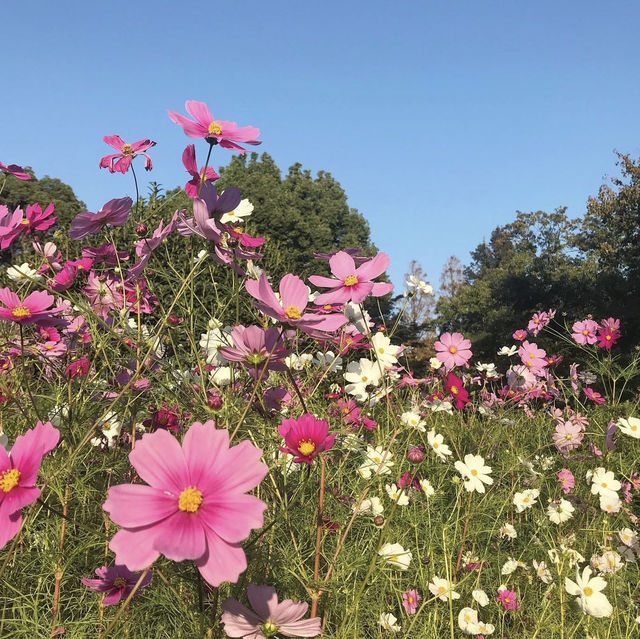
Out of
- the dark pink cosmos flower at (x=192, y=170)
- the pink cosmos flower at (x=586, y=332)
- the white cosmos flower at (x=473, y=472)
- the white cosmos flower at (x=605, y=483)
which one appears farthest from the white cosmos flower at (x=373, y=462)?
the pink cosmos flower at (x=586, y=332)

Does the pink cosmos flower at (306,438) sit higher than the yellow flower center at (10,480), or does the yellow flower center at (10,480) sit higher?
the pink cosmos flower at (306,438)

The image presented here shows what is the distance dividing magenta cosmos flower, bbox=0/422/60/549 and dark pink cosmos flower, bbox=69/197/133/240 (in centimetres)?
47

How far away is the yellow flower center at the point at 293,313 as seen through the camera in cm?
90

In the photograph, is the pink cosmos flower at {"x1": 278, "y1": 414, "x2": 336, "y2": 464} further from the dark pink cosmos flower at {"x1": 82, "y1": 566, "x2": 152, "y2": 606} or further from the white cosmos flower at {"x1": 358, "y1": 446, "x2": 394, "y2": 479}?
the white cosmos flower at {"x1": 358, "y1": 446, "x2": 394, "y2": 479}

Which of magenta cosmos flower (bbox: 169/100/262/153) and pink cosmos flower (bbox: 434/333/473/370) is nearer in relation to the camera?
magenta cosmos flower (bbox: 169/100/262/153)

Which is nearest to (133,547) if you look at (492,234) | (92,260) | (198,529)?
(198,529)

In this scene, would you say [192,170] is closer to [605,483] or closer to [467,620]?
[467,620]

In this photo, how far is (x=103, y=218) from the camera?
3.82 feet

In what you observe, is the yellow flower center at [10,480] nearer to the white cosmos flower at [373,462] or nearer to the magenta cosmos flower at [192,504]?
the magenta cosmos flower at [192,504]

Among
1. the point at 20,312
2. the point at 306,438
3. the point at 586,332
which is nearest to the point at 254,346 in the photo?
the point at 306,438

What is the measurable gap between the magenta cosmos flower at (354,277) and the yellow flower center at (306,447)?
0.91 ft

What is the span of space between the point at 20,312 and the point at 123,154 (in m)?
0.44

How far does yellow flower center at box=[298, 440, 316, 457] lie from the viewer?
93cm

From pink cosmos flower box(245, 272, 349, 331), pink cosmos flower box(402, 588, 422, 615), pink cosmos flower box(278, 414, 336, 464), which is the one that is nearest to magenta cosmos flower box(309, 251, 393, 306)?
pink cosmos flower box(245, 272, 349, 331)
